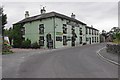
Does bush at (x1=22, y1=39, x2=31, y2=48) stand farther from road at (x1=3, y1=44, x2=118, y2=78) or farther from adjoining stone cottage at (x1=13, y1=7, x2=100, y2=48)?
road at (x1=3, y1=44, x2=118, y2=78)

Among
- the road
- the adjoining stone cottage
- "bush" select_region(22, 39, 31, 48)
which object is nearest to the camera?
the road

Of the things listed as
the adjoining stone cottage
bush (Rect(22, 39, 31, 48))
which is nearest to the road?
the adjoining stone cottage

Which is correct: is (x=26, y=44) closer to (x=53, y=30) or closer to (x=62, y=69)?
(x=53, y=30)

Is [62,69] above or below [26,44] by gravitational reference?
below

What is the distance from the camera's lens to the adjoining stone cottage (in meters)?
46.3

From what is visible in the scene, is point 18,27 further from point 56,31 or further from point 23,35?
point 56,31

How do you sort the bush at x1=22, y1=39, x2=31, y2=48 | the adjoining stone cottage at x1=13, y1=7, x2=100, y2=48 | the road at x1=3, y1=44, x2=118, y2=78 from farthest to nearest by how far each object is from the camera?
the bush at x1=22, y1=39, x2=31, y2=48
the adjoining stone cottage at x1=13, y1=7, x2=100, y2=48
the road at x1=3, y1=44, x2=118, y2=78

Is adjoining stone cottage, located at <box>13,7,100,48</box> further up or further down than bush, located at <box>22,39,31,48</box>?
further up

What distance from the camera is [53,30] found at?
4594 centimetres

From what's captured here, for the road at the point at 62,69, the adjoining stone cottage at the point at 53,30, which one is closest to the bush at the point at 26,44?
the adjoining stone cottage at the point at 53,30

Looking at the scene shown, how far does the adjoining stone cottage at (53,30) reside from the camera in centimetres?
4631

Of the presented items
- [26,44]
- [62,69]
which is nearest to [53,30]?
[26,44]

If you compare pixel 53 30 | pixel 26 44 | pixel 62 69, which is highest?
pixel 53 30

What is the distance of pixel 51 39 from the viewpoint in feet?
150
